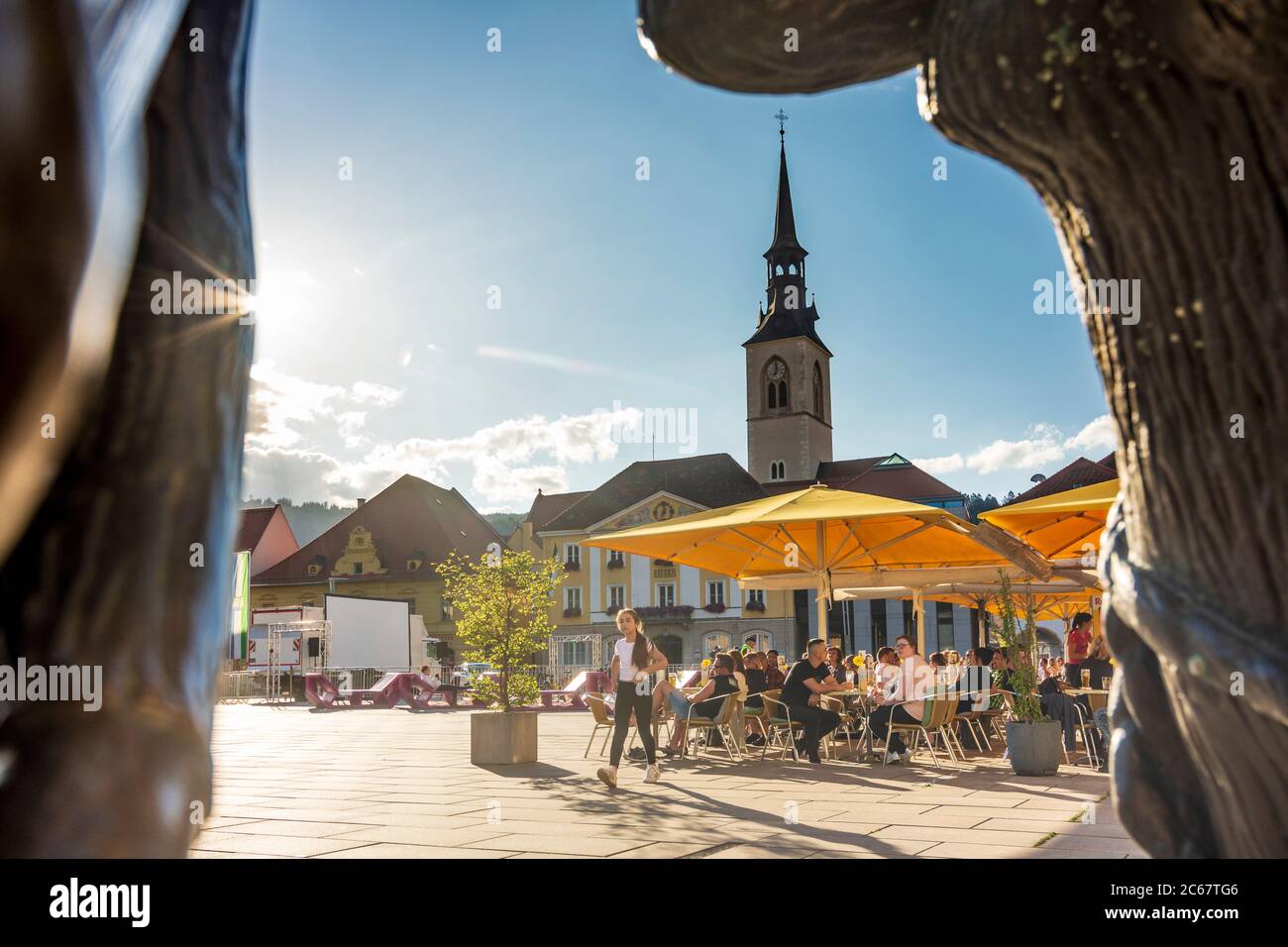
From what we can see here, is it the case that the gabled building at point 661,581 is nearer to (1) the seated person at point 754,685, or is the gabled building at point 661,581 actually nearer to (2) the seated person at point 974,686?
(1) the seated person at point 754,685

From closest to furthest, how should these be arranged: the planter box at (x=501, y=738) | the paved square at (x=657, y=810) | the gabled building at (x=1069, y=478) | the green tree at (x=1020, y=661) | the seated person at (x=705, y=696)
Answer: the paved square at (x=657, y=810) < the green tree at (x=1020, y=661) < the planter box at (x=501, y=738) < the seated person at (x=705, y=696) < the gabled building at (x=1069, y=478)

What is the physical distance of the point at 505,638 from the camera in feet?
38.4

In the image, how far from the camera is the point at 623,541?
12.9 metres

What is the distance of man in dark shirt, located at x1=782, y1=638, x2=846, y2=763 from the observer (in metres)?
11.8

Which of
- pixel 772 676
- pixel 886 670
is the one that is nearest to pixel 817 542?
pixel 886 670

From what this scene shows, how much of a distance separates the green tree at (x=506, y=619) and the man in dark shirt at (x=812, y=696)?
110 inches

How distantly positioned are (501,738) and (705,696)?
2298 mm

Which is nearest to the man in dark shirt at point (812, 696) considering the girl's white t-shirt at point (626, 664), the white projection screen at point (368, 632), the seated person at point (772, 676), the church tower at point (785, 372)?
the seated person at point (772, 676)

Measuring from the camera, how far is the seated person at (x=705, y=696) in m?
12.1

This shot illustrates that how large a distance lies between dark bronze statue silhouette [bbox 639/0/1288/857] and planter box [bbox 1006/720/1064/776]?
9714 mm

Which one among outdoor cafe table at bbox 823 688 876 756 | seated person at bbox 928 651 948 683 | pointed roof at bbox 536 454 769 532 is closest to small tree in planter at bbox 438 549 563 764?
outdoor cafe table at bbox 823 688 876 756

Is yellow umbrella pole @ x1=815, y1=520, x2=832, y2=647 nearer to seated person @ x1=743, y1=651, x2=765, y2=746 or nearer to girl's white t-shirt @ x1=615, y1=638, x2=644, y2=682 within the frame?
seated person @ x1=743, y1=651, x2=765, y2=746
